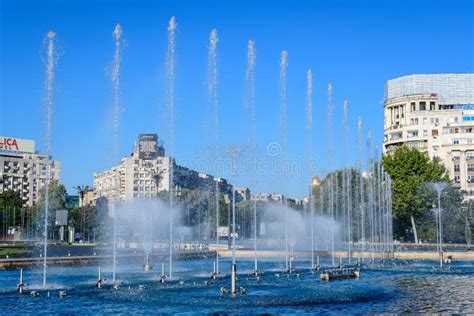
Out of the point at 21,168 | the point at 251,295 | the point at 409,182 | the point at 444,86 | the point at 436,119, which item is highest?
the point at 444,86

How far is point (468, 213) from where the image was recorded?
293 feet

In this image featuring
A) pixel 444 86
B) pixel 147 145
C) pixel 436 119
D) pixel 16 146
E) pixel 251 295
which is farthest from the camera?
pixel 147 145

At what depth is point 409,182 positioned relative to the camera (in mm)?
92812

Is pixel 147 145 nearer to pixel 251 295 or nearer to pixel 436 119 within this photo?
pixel 436 119

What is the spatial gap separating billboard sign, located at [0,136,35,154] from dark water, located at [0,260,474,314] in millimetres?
126884

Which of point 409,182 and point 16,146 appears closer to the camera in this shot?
point 409,182

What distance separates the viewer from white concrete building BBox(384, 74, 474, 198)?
377 ft

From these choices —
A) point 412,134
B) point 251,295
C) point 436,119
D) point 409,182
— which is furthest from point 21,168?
point 251,295

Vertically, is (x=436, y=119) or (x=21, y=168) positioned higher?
(x=436, y=119)

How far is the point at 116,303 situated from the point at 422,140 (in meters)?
104

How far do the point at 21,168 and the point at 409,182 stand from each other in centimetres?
10930

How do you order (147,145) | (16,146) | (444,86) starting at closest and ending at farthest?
1. (444,86)
2. (16,146)
3. (147,145)

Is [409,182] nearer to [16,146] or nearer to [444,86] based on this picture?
[444,86]

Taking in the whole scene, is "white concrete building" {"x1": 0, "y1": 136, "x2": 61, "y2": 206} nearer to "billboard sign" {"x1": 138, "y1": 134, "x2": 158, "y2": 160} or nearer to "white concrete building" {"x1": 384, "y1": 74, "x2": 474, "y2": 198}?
"billboard sign" {"x1": 138, "y1": 134, "x2": 158, "y2": 160}
